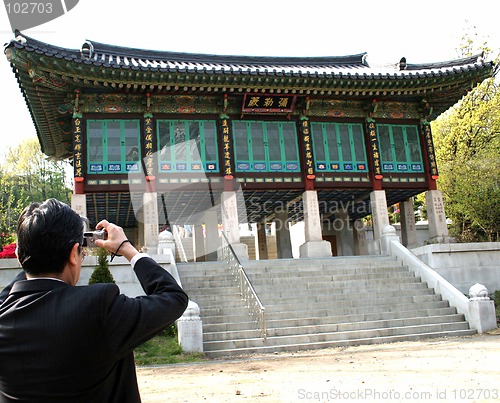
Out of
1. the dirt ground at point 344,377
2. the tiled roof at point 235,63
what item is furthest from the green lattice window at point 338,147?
the dirt ground at point 344,377

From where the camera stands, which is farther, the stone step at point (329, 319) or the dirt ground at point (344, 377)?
the stone step at point (329, 319)

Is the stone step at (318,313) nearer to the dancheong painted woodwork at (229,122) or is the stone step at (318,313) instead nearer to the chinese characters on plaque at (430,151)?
the dancheong painted woodwork at (229,122)

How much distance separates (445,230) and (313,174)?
543 centimetres

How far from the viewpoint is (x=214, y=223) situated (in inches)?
857

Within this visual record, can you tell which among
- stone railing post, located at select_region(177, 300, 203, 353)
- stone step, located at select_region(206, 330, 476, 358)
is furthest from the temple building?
stone railing post, located at select_region(177, 300, 203, 353)

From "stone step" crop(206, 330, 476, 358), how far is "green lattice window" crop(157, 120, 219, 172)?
8164 millimetres

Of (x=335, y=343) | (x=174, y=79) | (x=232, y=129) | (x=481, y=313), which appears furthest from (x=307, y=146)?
(x=335, y=343)

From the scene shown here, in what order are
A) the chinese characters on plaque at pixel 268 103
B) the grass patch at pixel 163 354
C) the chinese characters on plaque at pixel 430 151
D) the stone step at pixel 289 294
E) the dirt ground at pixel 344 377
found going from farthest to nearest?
the chinese characters on plaque at pixel 430 151
the chinese characters on plaque at pixel 268 103
the stone step at pixel 289 294
the grass patch at pixel 163 354
the dirt ground at pixel 344 377

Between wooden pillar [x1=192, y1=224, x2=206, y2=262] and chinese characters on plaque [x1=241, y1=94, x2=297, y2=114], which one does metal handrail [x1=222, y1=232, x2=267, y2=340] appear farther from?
wooden pillar [x1=192, y1=224, x2=206, y2=262]

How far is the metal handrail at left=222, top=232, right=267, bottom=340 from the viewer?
1107 cm

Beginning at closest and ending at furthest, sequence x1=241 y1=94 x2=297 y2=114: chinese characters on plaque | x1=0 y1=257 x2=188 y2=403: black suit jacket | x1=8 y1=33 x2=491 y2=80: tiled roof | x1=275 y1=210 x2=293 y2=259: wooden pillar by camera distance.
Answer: x1=0 y1=257 x2=188 y2=403: black suit jacket, x1=8 y1=33 x2=491 y2=80: tiled roof, x1=241 y1=94 x2=297 y2=114: chinese characters on plaque, x1=275 y1=210 x2=293 y2=259: wooden pillar

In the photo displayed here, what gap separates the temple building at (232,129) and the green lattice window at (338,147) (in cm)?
4

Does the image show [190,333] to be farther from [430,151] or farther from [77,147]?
[430,151]

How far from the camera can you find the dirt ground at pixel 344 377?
596cm
